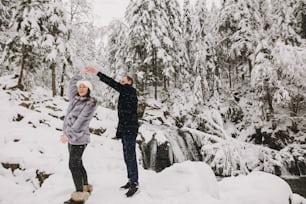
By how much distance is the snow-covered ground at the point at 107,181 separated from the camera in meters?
4.96

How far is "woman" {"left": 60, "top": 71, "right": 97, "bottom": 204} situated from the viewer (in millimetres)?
4672

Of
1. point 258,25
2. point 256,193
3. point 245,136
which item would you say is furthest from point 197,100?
point 256,193

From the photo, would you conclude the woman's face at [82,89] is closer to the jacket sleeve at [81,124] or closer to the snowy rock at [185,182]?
the jacket sleeve at [81,124]

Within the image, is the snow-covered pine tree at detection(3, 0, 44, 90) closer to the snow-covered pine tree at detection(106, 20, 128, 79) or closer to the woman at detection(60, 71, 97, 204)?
the snow-covered pine tree at detection(106, 20, 128, 79)

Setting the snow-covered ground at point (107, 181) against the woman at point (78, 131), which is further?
the snow-covered ground at point (107, 181)

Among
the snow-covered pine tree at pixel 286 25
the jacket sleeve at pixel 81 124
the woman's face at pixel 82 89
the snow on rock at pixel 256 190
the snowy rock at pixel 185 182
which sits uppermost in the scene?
the snow-covered pine tree at pixel 286 25

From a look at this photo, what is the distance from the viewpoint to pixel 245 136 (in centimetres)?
2389

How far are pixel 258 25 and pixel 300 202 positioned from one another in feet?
73.1

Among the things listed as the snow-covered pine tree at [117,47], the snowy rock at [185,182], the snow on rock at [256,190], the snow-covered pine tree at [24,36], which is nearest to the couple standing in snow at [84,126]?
the snowy rock at [185,182]

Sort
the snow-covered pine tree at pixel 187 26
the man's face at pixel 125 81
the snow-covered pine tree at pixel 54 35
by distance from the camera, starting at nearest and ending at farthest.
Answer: the man's face at pixel 125 81, the snow-covered pine tree at pixel 54 35, the snow-covered pine tree at pixel 187 26

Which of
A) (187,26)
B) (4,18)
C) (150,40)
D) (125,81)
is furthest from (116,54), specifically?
(125,81)

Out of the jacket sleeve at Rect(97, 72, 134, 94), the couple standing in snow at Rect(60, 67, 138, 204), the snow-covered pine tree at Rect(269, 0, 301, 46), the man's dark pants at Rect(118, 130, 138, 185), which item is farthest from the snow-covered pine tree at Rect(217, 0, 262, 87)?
the man's dark pants at Rect(118, 130, 138, 185)

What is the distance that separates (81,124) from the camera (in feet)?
15.5

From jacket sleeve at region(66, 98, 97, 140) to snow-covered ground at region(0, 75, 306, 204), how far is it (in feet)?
3.50
